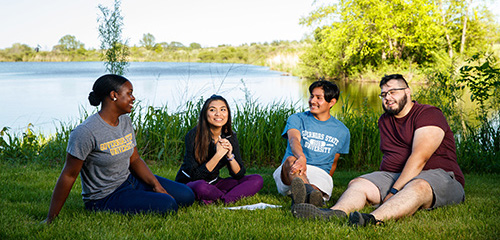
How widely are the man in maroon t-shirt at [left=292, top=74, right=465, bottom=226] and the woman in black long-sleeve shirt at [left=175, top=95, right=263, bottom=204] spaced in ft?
Result: 2.86

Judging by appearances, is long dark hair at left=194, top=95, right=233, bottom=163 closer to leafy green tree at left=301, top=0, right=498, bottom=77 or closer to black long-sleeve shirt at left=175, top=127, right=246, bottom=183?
black long-sleeve shirt at left=175, top=127, right=246, bottom=183

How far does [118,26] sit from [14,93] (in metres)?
13.4

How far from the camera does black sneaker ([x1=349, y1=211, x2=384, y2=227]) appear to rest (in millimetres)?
3155

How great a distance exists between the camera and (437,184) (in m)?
3.62

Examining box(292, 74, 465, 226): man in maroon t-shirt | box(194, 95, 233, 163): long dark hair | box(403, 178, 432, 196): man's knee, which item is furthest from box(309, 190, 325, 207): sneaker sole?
box(194, 95, 233, 163): long dark hair

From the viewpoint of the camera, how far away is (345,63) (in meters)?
30.0

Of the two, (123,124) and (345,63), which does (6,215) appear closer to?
(123,124)

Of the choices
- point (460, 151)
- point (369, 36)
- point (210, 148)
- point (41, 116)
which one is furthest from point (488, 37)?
point (210, 148)

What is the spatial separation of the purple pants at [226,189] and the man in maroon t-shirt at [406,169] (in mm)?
845

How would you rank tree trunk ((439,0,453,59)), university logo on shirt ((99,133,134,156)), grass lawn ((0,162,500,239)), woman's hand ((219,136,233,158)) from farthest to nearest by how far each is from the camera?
tree trunk ((439,0,453,59)) < woman's hand ((219,136,233,158)) < university logo on shirt ((99,133,134,156)) < grass lawn ((0,162,500,239))

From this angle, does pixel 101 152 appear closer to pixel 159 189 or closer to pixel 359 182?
pixel 159 189

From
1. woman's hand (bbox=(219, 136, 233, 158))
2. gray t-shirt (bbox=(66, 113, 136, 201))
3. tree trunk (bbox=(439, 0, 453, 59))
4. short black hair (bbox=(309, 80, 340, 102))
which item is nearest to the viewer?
gray t-shirt (bbox=(66, 113, 136, 201))

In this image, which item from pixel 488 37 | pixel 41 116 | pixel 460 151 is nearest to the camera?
pixel 460 151

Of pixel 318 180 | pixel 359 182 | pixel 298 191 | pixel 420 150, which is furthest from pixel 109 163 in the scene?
pixel 420 150
